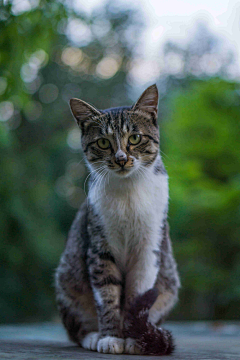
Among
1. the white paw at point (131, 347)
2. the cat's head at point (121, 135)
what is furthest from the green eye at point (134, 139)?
the white paw at point (131, 347)

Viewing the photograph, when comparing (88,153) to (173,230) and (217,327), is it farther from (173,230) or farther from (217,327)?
(173,230)

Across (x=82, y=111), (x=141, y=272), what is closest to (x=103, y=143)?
(x=82, y=111)

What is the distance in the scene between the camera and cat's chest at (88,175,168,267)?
216 centimetres

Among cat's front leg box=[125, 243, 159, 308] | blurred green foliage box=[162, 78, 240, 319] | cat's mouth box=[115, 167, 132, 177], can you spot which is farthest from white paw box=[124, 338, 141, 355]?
blurred green foliage box=[162, 78, 240, 319]

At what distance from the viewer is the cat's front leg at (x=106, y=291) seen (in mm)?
2062

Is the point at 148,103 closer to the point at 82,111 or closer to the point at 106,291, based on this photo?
the point at 82,111

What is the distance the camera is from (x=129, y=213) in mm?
2166

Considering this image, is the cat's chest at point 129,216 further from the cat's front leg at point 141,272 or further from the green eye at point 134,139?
the green eye at point 134,139

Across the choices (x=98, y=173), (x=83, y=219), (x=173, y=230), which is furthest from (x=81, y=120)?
(x=173, y=230)

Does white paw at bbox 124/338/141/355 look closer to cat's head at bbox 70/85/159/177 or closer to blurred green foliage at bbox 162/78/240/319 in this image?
cat's head at bbox 70/85/159/177

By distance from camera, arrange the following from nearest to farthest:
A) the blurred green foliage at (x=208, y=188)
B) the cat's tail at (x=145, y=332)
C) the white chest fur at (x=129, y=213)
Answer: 1. the cat's tail at (x=145, y=332)
2. the white chest fur at (x=129, y=213)
3. the blurred green foliage at (x=208, y=188)

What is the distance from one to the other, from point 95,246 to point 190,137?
4720mm

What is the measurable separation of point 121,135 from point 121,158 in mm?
171

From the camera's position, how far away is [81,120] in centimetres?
237
